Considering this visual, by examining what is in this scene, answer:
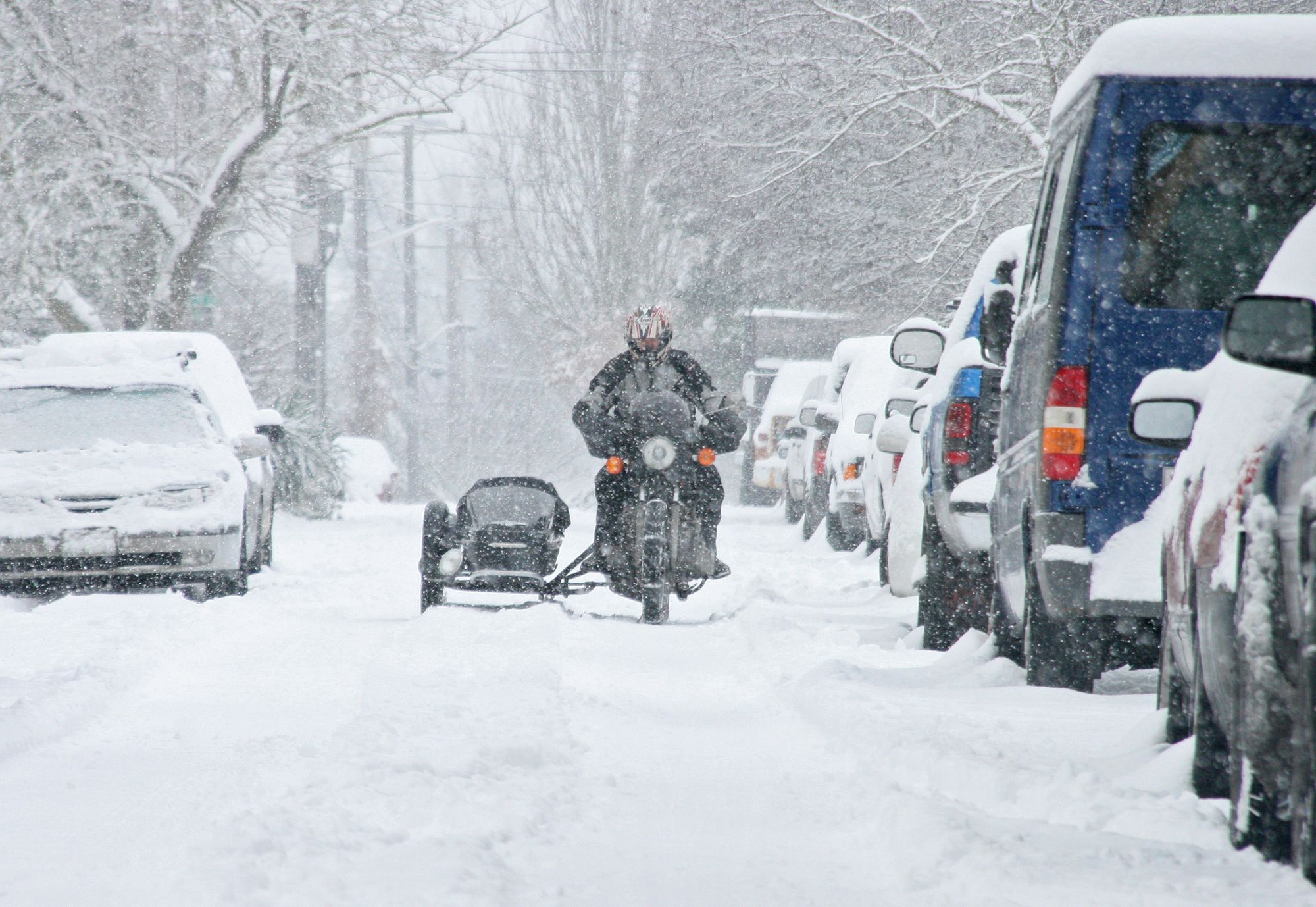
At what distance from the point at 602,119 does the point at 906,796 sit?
4076 cm

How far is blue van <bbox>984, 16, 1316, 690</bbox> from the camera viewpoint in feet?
19.3

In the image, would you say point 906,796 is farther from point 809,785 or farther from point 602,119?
point 602,119

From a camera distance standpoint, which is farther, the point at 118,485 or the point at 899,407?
the point at 899,407

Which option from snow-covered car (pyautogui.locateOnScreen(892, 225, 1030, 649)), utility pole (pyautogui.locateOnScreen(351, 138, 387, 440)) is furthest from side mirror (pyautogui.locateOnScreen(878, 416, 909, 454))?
utility pole (pyautogui.locateOnScreen(351, 138, 387, 440))

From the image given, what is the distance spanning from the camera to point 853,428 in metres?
15.1

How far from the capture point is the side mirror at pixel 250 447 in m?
11.7

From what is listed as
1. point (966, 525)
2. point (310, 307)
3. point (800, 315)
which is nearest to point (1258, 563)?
point (966, 525)

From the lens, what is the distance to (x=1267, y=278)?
13.1 ft

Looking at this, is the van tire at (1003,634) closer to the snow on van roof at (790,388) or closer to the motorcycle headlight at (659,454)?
the motorcycle headlight at (659,454)

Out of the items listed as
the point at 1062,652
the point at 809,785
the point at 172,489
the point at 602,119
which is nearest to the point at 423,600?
the point at 172,489

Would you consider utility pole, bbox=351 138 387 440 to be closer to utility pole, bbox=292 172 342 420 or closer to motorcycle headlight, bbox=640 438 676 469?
utility pole, bbox=292 172 342 420

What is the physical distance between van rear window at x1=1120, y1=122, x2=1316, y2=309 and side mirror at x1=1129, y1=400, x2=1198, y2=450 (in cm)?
116

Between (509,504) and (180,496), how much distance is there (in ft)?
7.00

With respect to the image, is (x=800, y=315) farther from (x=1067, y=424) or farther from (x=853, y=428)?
(x=1067, y=424)
